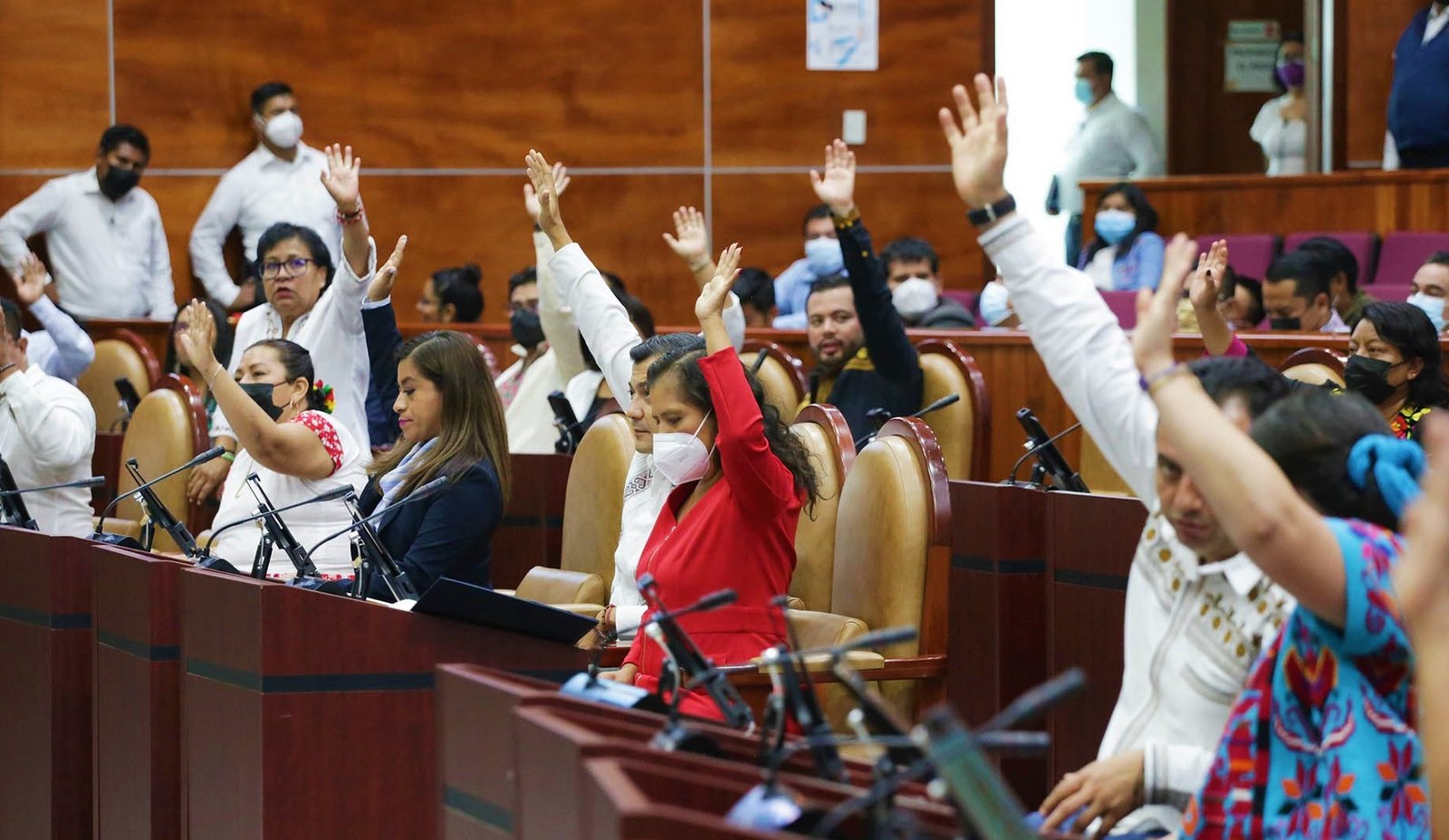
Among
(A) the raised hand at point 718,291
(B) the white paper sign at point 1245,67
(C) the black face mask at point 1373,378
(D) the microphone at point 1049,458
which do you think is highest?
(B) the white paper sign at point 1245,67

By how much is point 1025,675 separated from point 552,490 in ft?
5.52

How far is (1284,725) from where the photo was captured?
1555 millimetres

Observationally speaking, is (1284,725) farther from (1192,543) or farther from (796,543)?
(796,543)

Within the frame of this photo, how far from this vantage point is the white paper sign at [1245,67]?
32.5 ft

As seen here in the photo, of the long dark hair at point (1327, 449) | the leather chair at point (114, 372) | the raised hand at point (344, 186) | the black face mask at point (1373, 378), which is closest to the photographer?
the long dark hair at point (1327, 449)

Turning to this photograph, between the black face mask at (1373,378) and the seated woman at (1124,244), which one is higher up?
the seated woman at (1124,244)

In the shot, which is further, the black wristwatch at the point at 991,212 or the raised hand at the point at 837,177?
the raised hand at the point at 837,177

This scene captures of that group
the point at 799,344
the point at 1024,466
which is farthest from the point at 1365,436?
A: the point at 799,344

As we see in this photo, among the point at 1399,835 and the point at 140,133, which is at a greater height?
the point at 140,133

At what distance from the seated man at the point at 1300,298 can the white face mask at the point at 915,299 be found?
112cm

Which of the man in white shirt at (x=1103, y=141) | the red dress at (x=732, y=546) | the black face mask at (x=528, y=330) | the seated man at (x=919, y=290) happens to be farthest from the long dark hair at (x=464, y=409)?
the man in white shirt at (x=1103, y=141)

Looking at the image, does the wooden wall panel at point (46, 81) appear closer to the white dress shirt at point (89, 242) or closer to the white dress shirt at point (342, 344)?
the white dress shirt at point (89, 242)

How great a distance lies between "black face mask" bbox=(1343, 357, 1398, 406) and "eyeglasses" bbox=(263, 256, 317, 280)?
7.75 feet

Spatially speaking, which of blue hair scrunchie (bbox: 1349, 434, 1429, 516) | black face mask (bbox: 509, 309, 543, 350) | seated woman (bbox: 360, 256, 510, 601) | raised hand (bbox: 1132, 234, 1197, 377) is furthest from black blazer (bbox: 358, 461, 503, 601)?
black face mask (bbox: 509, 309, 543, 350)
